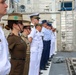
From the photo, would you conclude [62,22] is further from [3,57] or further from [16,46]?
[3,57]

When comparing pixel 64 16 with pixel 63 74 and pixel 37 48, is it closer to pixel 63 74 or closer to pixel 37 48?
pixel 63 74

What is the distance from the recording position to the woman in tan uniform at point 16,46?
4.55m

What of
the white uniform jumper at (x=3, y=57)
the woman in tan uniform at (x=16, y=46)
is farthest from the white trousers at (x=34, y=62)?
the white uniform jumper at (x=3, y=57)

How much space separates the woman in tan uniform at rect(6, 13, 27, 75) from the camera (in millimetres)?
4555

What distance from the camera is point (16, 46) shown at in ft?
15.0

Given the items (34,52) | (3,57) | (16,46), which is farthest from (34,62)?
(3,57)

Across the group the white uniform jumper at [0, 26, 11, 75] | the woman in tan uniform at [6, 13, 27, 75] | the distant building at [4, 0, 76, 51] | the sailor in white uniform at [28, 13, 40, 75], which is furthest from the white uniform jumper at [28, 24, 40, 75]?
the distant building at [4, 0, 76, 51]

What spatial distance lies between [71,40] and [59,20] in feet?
5.09

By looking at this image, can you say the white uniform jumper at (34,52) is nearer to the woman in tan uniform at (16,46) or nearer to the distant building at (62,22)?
the woman in tan uniform at (16,46)

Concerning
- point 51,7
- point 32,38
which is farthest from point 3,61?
point 51,7

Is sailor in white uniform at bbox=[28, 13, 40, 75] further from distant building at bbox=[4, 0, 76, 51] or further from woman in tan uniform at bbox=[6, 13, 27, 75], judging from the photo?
distant building at bbox=[4, 0, 76, 51]

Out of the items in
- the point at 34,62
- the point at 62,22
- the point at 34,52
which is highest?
the point at 62,22

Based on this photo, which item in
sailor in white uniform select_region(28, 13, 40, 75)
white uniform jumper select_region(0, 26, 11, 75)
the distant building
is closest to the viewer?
white uniform jumper select_region(0, 26, 11, 75)

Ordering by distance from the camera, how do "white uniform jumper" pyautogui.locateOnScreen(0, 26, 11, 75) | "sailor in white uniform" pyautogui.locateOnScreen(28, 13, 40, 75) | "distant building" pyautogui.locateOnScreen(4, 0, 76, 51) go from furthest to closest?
"distant building" pyautogui.locateOnScreen(4, 0, 76, 51)
"sailor in white uniform" pyautogui.locateOnScreen(28, 13, 40, 75)
"white uniform jumper" pyautogui.locateOnScreen(0, 26, 11, 75)
